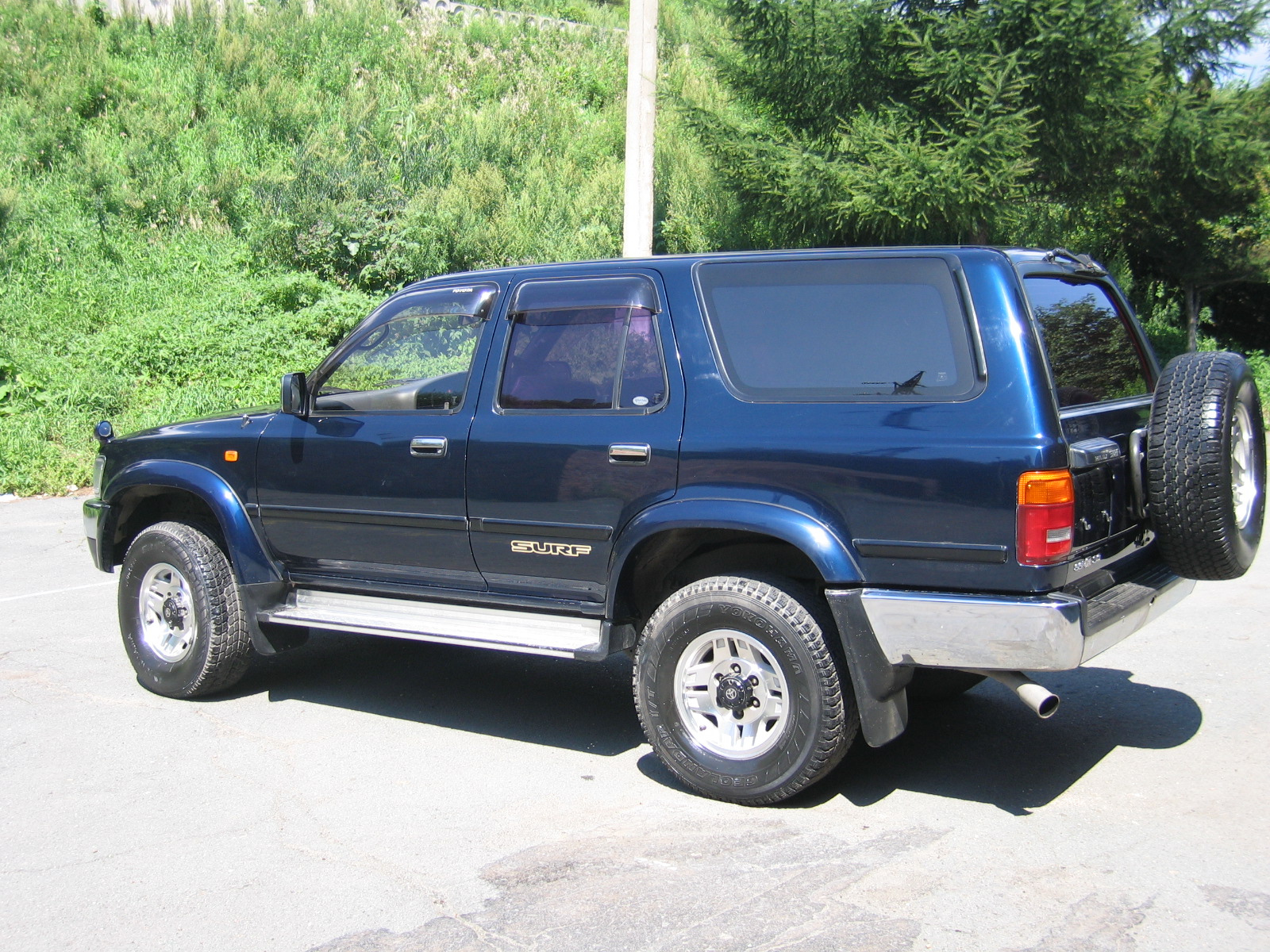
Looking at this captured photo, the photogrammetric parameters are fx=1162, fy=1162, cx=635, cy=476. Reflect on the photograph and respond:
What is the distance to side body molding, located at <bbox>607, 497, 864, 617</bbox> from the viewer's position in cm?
409

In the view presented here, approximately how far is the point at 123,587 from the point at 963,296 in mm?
→ 4433

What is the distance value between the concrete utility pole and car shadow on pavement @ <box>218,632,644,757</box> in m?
4.68

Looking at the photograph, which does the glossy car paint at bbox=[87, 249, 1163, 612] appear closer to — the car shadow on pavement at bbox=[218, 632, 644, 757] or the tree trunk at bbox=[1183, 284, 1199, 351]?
the car shadow on pavement at bbox=[218, 632, 644, 757]

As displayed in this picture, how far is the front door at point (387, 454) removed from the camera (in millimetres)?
5078

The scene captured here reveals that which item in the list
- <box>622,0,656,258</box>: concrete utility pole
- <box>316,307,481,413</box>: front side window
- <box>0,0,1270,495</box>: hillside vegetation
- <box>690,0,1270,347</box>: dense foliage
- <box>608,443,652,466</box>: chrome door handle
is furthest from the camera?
<box>0,0,1270,495</box>: hillside vegetation

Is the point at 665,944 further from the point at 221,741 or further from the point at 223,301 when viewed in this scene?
the point at 223,301

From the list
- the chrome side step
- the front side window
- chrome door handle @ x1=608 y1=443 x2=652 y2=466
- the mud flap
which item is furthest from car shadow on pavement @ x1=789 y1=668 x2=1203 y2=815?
the front side window

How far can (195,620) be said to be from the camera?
575 centimetres

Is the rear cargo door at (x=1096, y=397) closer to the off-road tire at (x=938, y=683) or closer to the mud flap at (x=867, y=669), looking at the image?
the mud flap at (x=867, y=669)

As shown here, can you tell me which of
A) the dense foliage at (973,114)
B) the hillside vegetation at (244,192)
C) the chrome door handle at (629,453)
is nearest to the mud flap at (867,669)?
the chrome door handle at (629,453)

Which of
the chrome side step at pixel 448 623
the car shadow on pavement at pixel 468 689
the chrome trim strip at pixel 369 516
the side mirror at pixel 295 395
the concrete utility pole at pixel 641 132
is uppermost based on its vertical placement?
the concrete utility pole at pixel 641 132

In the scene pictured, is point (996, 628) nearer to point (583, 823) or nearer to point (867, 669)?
point (867, 669)

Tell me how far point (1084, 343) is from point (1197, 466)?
0.76 m

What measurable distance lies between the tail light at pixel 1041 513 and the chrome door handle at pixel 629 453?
1.43 meters
